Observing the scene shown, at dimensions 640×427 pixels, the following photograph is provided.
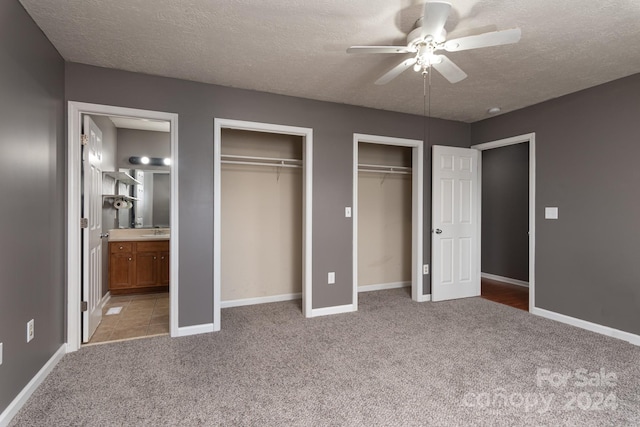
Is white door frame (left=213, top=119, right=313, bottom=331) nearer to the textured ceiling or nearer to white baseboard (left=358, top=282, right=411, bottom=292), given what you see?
the textured ceiling

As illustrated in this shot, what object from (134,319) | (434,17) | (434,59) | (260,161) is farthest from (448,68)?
(134,319)

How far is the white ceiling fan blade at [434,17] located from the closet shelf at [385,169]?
2.62 metres

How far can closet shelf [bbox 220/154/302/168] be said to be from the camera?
3.84 meters

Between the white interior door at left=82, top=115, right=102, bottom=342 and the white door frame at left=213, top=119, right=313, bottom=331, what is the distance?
42.1 inches

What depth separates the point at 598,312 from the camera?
3.19m

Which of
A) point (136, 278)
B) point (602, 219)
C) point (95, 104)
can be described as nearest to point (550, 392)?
point (602, 219)

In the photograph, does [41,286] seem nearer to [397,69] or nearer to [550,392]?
[397,69]

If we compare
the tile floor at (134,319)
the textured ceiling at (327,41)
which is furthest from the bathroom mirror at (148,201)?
the textured ceiling at (327,41)

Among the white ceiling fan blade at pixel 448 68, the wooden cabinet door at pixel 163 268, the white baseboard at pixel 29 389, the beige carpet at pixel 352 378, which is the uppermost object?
the white ceiling fan blade at pixel 448 68

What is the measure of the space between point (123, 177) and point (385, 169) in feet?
12.4

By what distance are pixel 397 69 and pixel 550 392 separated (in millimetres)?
2416

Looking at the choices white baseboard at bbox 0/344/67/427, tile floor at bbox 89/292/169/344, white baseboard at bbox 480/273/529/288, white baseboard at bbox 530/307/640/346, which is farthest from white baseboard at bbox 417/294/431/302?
white baseboard at bbox 0/344/67/427

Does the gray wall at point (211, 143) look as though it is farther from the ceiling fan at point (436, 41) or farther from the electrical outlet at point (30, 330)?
the ceiling fan at point (436, 41)

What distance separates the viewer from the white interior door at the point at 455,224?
4.24m
